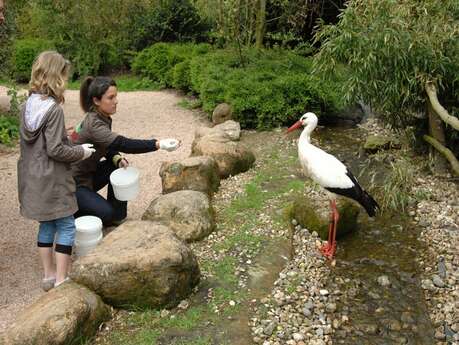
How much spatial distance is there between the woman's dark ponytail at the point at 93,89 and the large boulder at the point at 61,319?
1.52 m

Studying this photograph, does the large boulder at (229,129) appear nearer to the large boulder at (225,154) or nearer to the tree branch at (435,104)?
the large boulder at (225,154)

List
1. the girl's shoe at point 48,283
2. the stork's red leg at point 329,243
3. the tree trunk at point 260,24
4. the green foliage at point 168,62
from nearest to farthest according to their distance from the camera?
the girl's shoe at point 48,283, the stork's red leg at point 329,243, the tree trunk at point 260,24, the green foliage at point 168,62

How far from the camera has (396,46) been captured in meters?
5.29

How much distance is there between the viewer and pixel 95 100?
4.21 meters

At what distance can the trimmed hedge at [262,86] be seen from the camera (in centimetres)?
818

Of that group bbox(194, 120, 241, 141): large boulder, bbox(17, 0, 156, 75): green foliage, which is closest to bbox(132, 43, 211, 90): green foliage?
bbox(17, 0, 156, 75): green foliage

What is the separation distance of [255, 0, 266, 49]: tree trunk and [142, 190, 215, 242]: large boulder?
19.7 feet

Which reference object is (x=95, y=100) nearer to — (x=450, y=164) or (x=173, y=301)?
(x=173, y=301)

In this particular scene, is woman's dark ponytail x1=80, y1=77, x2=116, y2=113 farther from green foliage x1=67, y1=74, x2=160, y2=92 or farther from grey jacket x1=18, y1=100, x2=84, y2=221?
green foliage x1=67, y1=74, x2=160, y2=92

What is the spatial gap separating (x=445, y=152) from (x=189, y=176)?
3053 millimetres

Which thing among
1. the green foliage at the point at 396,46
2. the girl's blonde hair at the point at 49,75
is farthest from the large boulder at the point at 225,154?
the girl's blonde hair at the point at 49,75

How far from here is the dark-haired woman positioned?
165 inches

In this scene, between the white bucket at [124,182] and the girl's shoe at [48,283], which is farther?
the white bucket at [124,182]

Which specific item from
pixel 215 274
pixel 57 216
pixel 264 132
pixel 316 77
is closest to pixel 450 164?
pixel 316 77
